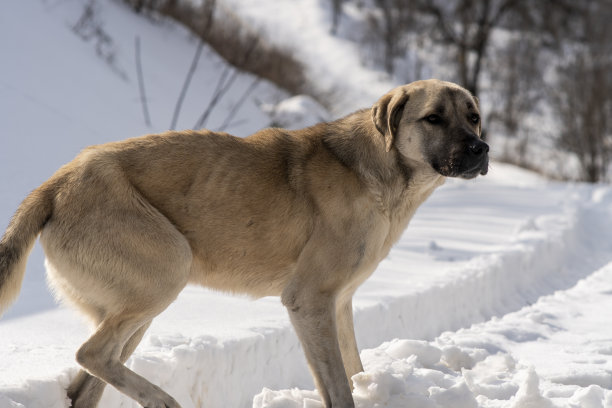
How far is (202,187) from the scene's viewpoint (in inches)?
155

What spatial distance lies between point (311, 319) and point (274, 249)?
1.43 ft

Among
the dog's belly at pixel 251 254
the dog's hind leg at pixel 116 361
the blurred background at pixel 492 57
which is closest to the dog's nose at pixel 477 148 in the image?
the dog's belly at pixel 251 254

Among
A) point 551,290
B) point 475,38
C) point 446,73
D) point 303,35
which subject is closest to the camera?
point 551,290

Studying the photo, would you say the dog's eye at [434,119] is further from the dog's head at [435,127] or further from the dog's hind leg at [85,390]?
the dog's hind leg at [85,390]

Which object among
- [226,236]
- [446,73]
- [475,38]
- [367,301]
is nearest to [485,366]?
[367,301]

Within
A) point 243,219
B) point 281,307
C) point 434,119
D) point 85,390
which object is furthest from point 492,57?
point 85,390

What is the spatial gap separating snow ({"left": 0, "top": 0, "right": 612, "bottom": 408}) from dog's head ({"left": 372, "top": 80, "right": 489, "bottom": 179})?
46.7 inches

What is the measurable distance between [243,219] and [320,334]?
0.74 m

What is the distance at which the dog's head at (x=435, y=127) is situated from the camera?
4.06 m

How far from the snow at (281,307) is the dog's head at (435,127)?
119cm

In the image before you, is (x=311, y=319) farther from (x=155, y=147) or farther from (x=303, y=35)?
(x=303, y=35)

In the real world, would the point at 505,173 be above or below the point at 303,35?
above

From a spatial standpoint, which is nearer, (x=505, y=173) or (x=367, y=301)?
(x=367, y=301)

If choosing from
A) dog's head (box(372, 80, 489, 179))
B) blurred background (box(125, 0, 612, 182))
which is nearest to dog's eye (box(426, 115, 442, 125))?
dog's head (box(372, 80, 489, 179))
